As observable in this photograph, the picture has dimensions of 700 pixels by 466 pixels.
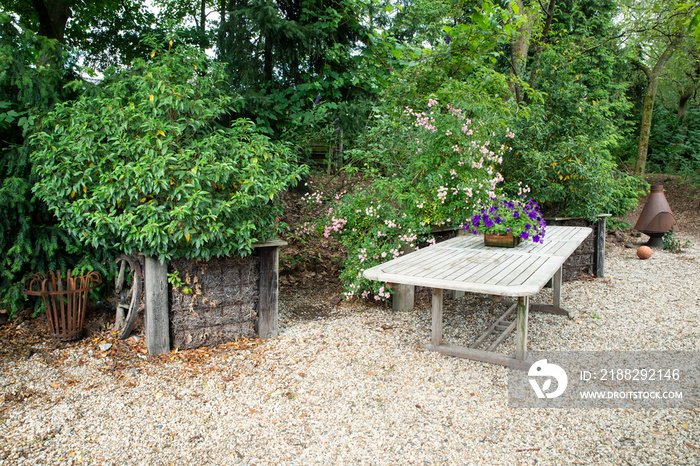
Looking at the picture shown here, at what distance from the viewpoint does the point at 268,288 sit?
362cm

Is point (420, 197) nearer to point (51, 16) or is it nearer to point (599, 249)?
point (599, 249)

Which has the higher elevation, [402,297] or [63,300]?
[63,300]

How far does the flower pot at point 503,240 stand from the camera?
3.89 m

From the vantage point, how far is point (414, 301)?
15.9 feet

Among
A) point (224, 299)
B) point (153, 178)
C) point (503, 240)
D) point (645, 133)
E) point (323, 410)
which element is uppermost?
point (645, 133)

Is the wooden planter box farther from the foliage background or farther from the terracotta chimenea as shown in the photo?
the terracotta chimenea

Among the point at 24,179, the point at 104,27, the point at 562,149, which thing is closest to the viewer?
the point at 24,179

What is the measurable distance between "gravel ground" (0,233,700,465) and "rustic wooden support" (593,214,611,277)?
2.16m

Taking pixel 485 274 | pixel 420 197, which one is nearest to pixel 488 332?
pixel 485 274

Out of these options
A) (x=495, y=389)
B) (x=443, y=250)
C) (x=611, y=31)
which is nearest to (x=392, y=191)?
(x=443, y=250)

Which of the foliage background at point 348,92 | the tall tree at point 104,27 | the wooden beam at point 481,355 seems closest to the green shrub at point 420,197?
the foliage background at point 348,92

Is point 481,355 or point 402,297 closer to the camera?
point 481,355

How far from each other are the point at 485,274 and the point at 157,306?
2.26m

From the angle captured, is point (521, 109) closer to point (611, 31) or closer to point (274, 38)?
point (274, 38)
